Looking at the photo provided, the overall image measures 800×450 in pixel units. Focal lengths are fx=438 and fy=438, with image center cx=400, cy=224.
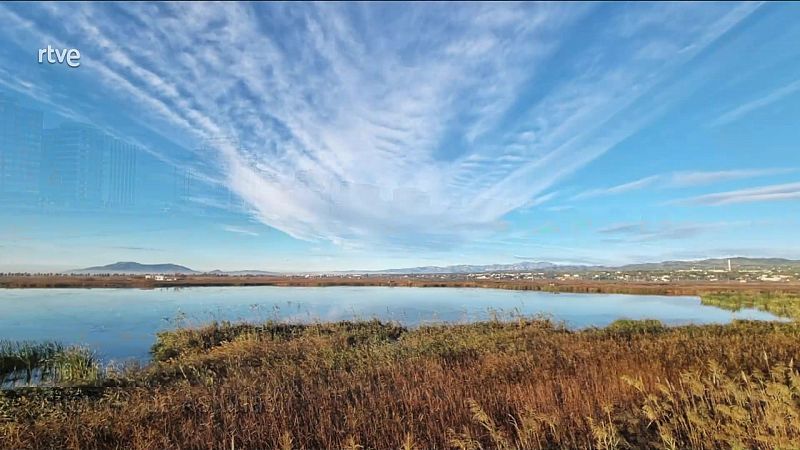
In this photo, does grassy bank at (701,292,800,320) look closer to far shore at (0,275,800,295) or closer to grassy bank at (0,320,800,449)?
far shore at (0,275,800,295)

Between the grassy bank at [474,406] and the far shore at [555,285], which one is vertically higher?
the grassy bank at [474,406]

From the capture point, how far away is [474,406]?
4637 mm

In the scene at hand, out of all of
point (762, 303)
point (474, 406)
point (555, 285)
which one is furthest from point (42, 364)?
point (555, 285)

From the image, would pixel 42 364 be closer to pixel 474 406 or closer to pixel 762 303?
pixel 474 406

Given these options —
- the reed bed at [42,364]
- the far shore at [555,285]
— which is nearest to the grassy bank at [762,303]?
the far shore at [555,285]

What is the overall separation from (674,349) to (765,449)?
4786mm

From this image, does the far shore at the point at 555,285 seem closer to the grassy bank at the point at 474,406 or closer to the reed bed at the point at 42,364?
the grassy bank at the point at 474,406

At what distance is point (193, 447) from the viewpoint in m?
4.41

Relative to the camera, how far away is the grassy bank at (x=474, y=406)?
4016 millimetres

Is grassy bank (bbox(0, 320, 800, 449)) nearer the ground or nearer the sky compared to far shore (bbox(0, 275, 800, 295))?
nearer the sky

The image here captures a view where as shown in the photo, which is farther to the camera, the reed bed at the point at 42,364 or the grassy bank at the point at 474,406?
the reed bed at the point at 42,364

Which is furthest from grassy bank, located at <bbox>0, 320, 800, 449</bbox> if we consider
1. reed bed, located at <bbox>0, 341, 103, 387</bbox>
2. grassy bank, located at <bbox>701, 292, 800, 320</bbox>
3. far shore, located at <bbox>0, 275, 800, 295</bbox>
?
far shore, located at <bbox>0, 275, 800, 295</bbox>

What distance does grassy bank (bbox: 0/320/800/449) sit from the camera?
402cm

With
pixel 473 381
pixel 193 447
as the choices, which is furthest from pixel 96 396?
pixel 473 381
